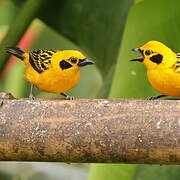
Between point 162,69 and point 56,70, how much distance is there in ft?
1.20

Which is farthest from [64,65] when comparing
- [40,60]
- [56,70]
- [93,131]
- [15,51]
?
[93,131]

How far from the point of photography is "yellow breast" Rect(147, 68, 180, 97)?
184cm

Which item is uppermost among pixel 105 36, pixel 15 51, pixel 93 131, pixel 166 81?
pixel 105 36

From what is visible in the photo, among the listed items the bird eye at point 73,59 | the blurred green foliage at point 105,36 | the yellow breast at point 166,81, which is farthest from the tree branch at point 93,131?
the blurred green foliage at point 105,36

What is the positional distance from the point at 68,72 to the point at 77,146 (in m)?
0.65

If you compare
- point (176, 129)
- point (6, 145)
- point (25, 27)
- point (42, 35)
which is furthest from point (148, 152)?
point (42, 35)

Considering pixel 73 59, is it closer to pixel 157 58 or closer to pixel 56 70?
pixel 56 70

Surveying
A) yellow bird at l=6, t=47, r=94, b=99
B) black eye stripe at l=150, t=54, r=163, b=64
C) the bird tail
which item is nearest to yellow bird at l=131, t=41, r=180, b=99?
black eye stripe at l=150, t=54, r=163, b=64

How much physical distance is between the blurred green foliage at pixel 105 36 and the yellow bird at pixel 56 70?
0.77ft

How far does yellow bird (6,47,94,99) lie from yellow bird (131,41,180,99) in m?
0.19

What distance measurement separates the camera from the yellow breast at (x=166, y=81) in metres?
1.84

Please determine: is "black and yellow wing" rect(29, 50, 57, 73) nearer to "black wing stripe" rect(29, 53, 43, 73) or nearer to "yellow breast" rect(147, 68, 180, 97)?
"black wing stripe" rect(29, 53, 43, 73)

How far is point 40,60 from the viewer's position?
7.06ft

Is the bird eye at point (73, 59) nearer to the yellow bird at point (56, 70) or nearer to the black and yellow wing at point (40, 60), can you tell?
the yellow bird at point (56, 70)
